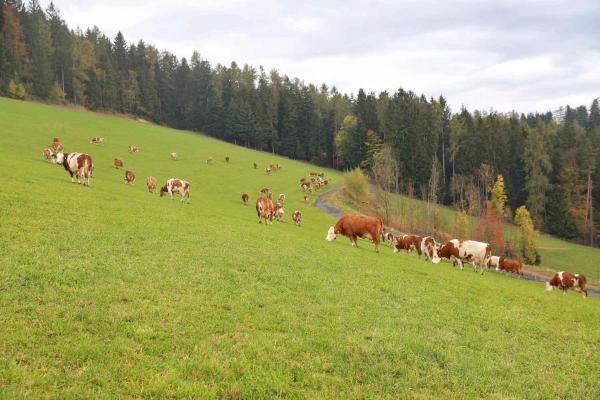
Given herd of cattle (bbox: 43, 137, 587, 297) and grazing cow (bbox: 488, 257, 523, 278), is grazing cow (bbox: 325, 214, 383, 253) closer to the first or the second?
herd of cattle (bbox: 43, 137, 587, 297)

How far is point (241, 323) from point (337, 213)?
4827cm

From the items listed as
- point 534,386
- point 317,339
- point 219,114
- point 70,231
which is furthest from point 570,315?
point 219,114

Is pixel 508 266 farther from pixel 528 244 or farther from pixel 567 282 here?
pixel 528 244

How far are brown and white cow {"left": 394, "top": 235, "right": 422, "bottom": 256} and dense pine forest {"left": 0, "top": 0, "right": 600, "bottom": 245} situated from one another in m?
31.8

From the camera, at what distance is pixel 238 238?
1803cm

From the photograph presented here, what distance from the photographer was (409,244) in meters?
27.8

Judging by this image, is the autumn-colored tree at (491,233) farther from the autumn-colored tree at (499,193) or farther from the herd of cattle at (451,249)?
the herd of cattle at (451,249)

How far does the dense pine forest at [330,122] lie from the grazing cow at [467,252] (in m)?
33.1

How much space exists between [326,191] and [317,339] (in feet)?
215

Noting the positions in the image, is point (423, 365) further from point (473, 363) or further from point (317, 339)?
point (317, 339)

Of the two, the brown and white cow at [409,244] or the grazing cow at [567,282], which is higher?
the brown and white cow at [409,244]

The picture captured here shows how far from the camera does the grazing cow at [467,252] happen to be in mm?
25578

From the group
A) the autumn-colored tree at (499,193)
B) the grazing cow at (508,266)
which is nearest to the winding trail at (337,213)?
the grazing cow at (508,266)

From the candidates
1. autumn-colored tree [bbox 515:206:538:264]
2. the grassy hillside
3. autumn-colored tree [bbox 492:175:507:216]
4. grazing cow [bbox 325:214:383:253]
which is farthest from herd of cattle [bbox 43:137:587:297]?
autumn-colored tree [bbox 492:175:507:216]
